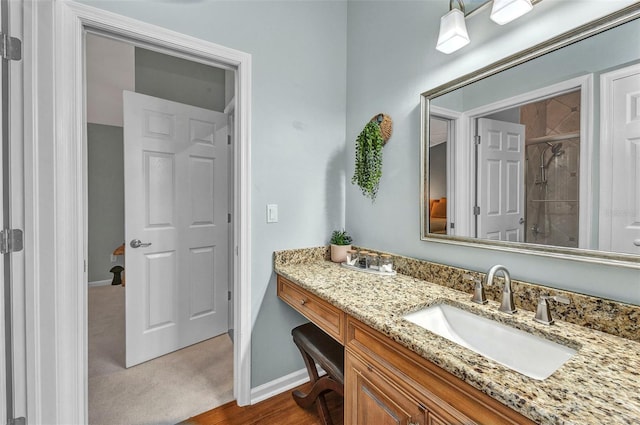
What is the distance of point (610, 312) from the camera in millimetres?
943

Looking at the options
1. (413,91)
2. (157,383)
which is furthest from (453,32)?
(157,383)

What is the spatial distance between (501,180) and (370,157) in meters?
0.75

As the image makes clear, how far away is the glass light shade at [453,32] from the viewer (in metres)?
1.29

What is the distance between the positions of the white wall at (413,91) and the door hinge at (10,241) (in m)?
1.75

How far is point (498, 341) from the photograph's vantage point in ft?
3.48

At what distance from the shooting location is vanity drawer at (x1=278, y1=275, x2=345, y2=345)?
1273mm

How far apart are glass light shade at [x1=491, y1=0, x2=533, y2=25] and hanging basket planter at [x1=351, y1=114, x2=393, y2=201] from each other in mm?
718

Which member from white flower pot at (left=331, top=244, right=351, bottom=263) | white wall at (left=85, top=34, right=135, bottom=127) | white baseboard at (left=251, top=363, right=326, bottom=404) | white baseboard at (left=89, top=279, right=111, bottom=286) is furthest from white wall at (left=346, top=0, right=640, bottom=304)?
white baseboard at (left=89, top=279, right=111, bottom=286)

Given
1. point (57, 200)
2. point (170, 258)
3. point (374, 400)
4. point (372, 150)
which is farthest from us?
point (170, 258)

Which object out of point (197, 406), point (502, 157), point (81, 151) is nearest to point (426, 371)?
point (502, 157)

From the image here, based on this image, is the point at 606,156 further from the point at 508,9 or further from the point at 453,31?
the point at 453,31

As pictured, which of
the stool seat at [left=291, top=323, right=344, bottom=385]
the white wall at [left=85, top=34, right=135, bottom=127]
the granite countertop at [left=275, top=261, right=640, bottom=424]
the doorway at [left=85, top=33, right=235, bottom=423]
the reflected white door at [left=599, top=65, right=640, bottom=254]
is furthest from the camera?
the white wall at [left=85, top=34, right=135, bottom=127]

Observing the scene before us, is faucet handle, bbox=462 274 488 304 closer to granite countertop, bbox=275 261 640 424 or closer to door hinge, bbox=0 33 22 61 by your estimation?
granite countertop, bbox=275 261 640 424

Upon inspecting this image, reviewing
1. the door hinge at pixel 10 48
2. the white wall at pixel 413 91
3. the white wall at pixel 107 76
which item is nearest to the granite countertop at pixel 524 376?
the white wall at pixel 413 91
